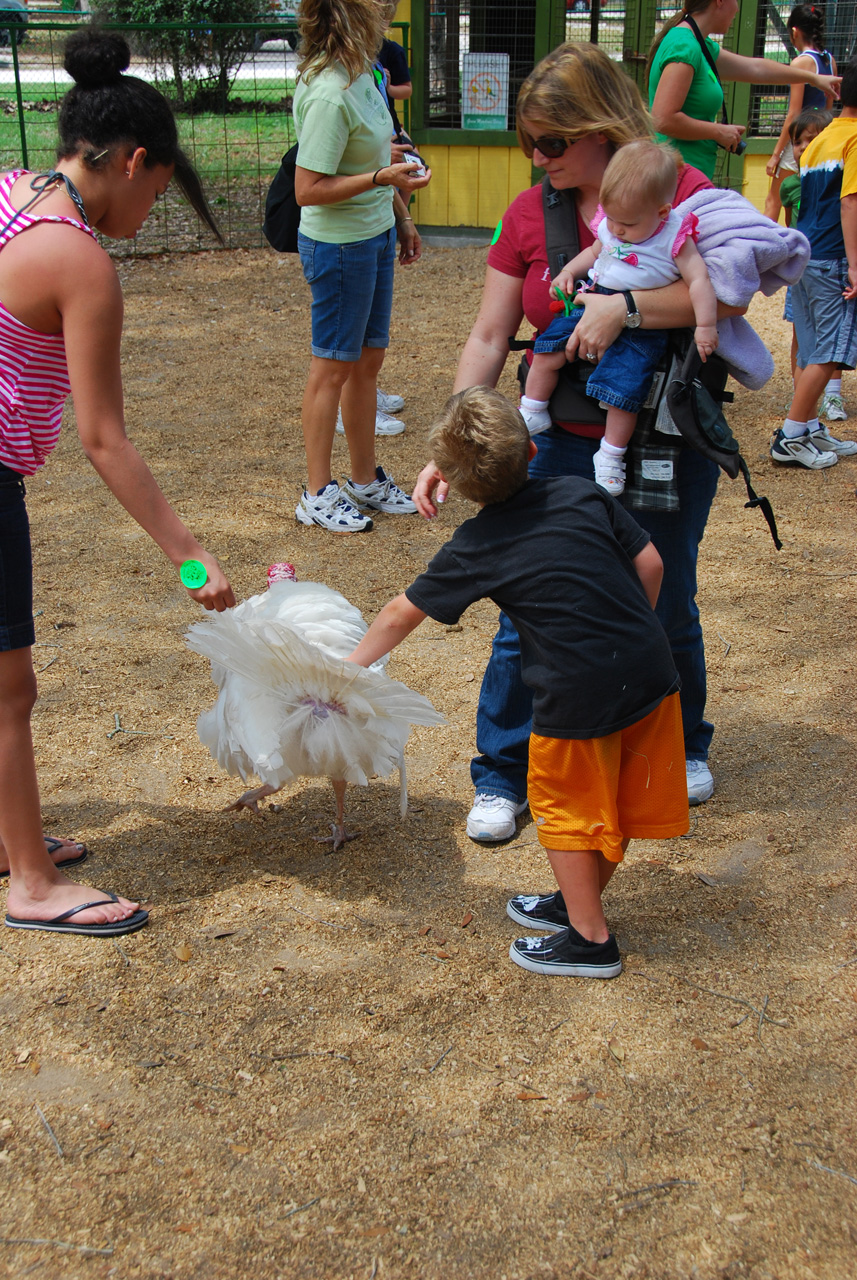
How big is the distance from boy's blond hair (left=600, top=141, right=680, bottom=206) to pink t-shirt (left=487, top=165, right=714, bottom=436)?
0.26 m

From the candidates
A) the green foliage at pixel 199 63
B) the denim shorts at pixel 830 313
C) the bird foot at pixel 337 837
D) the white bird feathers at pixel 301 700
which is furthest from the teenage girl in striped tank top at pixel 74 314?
the green foliage at pixel 199 63

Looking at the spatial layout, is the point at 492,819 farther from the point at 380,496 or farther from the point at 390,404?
the point at 390,404

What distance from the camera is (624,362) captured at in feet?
8.73

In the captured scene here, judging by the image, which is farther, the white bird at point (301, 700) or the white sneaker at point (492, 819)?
the white sneaker at point (492, 819)

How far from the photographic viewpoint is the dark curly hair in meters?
2.27

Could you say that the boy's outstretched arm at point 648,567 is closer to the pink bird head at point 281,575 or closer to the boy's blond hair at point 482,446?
the boy's blond hair at point 482,446

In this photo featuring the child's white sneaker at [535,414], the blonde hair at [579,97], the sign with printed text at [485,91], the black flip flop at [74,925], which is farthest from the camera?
the sign with printed text at [485,91]

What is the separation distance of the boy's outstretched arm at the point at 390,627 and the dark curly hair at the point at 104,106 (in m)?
1.13

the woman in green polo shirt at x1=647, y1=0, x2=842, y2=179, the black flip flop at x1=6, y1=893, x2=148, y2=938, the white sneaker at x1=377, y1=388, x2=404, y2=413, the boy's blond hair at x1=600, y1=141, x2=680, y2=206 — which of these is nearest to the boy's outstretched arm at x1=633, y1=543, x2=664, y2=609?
the boy's blond hair at x1=600, y1=141, x2=680, y2=206

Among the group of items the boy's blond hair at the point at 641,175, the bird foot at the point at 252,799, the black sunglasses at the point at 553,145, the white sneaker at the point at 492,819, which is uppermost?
the black sunglasses at the point at 553,145

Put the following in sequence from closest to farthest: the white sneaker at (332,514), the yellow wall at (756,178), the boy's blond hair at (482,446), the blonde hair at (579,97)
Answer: the boy's blond hair at (482,446) < the blonde hair at (579,97) < the white sneaker at (332,514) < the yellow wall at (756,178)

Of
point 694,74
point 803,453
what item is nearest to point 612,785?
point 694,74

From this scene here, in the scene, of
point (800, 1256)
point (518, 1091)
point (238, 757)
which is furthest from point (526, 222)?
point (800, 1256)

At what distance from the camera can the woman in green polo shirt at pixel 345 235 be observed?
4.47 metres
